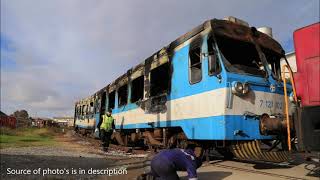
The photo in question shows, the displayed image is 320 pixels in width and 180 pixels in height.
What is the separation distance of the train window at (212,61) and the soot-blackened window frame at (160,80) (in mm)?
2062

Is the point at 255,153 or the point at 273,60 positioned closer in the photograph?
the point at 255,153

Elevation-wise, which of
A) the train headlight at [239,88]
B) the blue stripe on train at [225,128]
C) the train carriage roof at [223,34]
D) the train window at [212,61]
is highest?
the train carriage roof at [223,34]

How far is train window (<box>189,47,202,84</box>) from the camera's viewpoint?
8.50 metres

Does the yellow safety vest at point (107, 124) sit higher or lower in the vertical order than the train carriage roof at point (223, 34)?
lower

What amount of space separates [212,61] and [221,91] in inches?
32.2

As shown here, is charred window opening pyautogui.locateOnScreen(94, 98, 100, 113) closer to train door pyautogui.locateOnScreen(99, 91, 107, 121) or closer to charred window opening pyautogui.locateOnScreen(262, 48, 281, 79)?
train door pyautogui.locateOnScreen(99, 91, 107, 121)

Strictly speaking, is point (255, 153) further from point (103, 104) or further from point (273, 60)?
point (103, 104)

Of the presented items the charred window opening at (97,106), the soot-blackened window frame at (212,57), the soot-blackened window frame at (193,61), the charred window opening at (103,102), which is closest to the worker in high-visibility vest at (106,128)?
the charred window opening at (103,102)

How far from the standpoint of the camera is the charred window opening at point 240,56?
26.3 ft

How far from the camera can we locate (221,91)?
7543mm

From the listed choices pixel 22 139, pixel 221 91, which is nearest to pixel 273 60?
pixel 221 91

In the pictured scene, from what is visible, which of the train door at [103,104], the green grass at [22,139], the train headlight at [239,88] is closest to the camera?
the train headlight at [239,88]

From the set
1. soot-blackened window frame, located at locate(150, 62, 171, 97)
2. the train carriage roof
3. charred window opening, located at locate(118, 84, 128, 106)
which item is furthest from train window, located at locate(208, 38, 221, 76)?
charred window opening, located at locate(118, 84, 128, 106)

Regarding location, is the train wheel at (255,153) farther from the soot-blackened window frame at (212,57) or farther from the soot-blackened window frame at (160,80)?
the soot-blackened window frame at (160,80)
